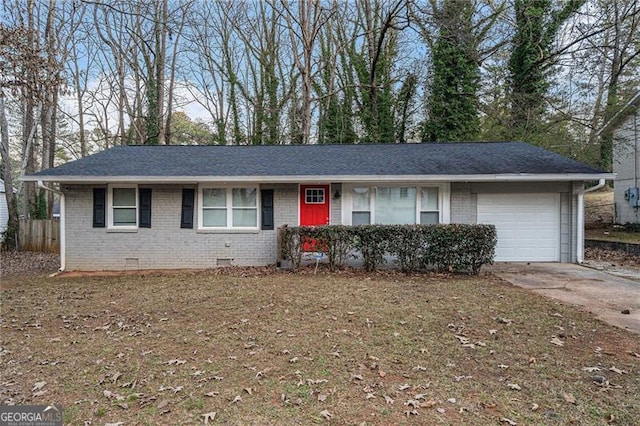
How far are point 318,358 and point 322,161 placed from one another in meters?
7.49

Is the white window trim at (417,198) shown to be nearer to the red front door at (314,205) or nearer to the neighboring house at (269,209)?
the neighboring house at (269,209)

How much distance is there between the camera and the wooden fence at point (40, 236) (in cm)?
1423

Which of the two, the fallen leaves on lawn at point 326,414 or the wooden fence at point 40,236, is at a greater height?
the wooden fence at point 40,236

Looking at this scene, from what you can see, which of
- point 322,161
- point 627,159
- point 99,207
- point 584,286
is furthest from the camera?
point 627,159

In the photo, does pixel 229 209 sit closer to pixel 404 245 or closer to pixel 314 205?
pixel 314 205

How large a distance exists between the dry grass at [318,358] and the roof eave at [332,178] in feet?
11.4

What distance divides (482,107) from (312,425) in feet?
59.9

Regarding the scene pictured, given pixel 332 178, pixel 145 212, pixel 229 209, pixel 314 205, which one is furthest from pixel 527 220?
pixel 145 212

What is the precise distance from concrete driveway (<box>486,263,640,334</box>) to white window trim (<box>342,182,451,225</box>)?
1802 mm

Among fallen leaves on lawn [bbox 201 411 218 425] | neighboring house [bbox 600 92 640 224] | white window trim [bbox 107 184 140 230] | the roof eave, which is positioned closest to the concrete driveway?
the roof eave

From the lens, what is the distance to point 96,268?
9.82 metres

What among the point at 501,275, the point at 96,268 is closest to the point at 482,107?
the point at 501,275

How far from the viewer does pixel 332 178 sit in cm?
940

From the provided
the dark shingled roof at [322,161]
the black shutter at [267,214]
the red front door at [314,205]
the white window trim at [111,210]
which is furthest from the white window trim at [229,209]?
the white window trim at [111,210]
